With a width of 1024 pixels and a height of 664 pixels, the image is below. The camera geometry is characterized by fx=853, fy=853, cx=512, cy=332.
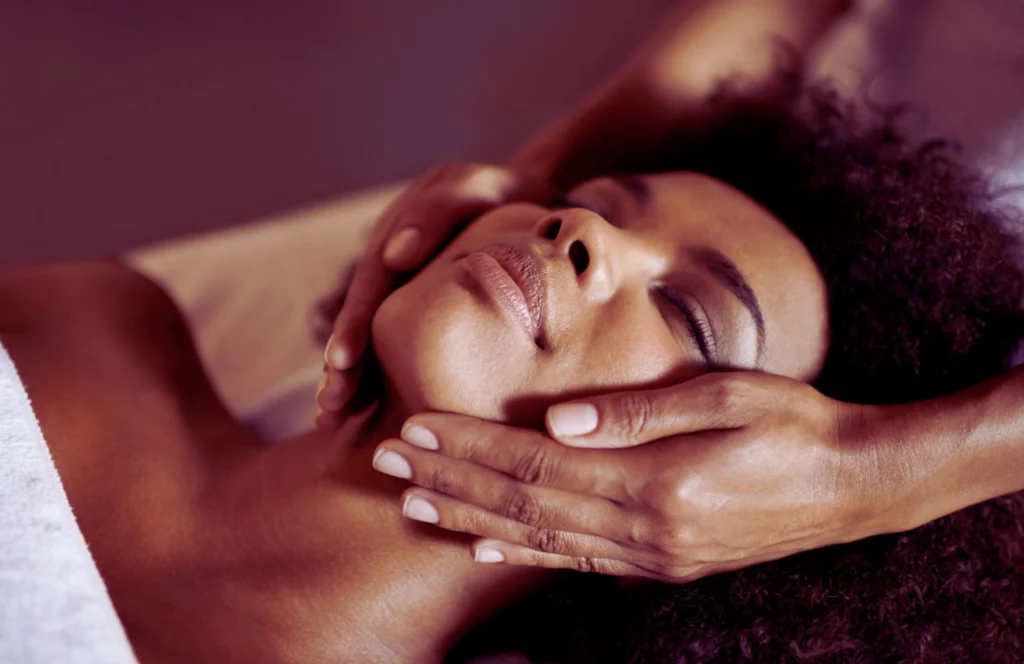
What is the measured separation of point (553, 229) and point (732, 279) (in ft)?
0.76

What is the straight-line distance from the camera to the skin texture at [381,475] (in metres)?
0.97

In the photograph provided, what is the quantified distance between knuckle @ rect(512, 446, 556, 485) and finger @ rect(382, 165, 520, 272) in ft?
1.44

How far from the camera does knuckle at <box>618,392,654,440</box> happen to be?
894 millimetres

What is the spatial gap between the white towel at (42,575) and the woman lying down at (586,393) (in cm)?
18

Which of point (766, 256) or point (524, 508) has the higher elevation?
point (766, 256)

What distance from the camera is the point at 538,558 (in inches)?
37.9

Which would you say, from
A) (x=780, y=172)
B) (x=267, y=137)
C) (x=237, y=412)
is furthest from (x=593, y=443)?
(x=267, y=137)

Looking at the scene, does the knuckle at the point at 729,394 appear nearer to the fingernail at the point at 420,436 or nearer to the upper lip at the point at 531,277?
the upper lip at the point at 531,277

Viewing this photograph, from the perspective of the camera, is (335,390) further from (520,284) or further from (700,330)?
(700,330)

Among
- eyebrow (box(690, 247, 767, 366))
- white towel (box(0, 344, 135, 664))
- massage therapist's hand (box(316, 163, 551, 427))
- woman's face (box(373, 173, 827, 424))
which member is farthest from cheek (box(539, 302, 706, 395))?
white towel (box(0, 344, 135, 664))

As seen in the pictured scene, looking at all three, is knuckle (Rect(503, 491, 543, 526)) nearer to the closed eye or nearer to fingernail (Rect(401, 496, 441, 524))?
fingernail (Rect(401, 496, 441, 524))

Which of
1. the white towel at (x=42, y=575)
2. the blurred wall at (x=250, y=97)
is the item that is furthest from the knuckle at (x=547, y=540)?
the blurred wall at (x=250, y=97)

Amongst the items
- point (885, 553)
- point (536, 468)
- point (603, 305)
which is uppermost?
point (603, 305)

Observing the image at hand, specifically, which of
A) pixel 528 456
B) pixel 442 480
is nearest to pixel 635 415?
pixel 528 456
